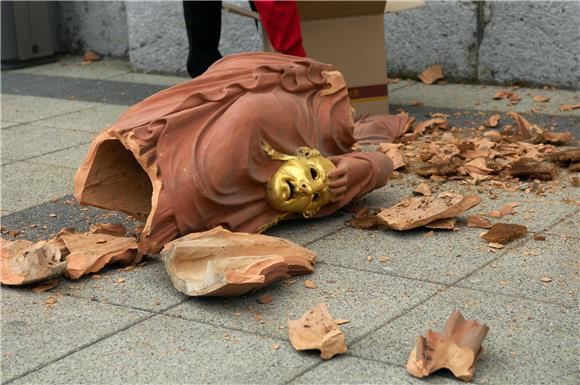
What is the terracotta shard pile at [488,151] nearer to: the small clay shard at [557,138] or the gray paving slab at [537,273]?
the small clay shard at [557,138]

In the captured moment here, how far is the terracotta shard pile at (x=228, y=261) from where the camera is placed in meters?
3.10

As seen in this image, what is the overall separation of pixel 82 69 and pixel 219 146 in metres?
4.46

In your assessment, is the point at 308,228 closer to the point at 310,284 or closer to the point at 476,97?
the point at 310,284

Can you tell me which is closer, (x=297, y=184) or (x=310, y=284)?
(x=310, y=284)

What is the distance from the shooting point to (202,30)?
5234 millimetres

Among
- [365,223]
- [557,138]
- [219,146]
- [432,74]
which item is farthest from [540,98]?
[219,146]

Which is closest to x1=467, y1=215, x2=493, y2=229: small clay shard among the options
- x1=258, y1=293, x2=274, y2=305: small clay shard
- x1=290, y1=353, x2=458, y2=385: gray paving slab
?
x1=258, y1=293, x2=274, y2=305: small clay shard

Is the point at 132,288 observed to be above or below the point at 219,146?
below

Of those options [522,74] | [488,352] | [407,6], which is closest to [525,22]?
[522,74]

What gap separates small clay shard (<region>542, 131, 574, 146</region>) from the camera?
187 inches

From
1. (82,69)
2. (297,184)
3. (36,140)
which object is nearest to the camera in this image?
(297,184)

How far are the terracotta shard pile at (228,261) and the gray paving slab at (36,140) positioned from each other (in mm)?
2212

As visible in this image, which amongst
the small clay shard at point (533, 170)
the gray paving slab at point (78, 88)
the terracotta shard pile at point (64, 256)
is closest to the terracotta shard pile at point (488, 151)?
the small clay shard at point (533, 170)

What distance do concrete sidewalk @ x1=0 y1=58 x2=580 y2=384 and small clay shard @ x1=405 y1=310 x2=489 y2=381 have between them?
0.12ft
